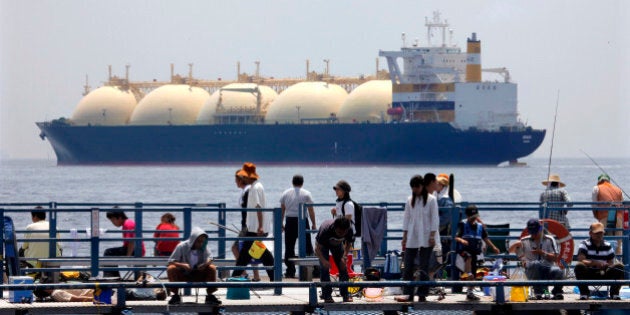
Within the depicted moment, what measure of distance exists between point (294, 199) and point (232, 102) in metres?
98.4

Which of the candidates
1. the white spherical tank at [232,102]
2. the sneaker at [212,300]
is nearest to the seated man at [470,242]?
the sneaker at [212,300]

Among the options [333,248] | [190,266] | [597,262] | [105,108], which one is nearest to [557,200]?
[597,262]

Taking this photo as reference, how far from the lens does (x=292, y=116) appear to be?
107m

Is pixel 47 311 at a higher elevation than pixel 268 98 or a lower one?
lower

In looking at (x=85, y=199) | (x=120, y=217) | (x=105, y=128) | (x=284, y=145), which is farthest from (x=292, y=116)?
(x=120, y=217)

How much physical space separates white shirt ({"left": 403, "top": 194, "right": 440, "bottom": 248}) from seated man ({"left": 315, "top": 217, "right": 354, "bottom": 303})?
56cm

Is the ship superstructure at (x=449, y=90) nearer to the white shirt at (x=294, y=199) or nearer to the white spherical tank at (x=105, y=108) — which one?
the white spherical tank at (x=105, y=108)

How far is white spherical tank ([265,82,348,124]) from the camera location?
107 m

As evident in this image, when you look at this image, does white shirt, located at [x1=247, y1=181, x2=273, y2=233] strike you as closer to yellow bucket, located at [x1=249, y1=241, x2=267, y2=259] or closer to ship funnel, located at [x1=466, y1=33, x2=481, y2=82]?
yellow bucket, located at [x1=249, y1=241, x2=267, y2=259]

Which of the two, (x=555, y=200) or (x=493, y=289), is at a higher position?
(x=555, y=200)

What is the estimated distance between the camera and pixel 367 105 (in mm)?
104812

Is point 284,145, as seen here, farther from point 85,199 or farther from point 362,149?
point 85,199

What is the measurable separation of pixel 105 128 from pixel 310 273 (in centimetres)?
10047

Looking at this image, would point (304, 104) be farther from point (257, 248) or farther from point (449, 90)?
point (257, 248)
